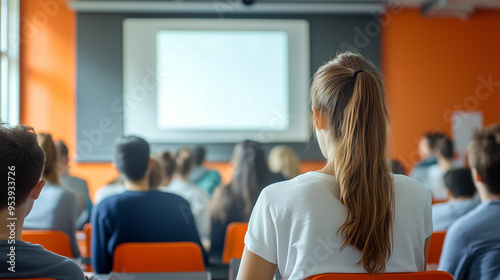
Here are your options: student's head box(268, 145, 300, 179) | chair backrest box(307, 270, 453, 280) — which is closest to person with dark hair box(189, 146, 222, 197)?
student's head box(268, 145, 300, 179)

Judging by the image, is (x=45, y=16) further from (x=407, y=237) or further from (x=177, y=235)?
(x=407, y=237)

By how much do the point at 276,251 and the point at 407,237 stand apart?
339 millimetres

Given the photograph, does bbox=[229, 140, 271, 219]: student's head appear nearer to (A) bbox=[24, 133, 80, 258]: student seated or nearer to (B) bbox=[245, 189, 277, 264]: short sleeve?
(A) bbox=[24, 133, 80, 258]: student seated

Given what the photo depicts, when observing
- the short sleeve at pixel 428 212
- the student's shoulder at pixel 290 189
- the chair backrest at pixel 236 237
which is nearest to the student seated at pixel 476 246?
the short sleeve at pixel 428 212

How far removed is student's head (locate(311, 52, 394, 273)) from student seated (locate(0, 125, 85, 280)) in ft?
2.33

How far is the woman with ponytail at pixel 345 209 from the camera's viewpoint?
114 cm

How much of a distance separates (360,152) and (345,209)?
5.7 inches

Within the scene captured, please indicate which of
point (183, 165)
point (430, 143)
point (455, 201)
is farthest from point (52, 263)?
point (430, 143)

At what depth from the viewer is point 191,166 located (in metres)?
3.96

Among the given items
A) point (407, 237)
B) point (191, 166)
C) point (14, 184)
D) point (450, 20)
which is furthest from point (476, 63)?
point (14, 184)

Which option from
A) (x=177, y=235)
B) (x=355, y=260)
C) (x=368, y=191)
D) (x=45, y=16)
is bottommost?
(x=177, y=235)

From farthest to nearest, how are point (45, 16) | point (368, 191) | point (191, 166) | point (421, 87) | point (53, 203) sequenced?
point (421, 87) → point (45, 16) → point (191, 166) → point (53, 203) → point (368, 191)

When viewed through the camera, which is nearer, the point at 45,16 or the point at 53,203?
the point at 53,203

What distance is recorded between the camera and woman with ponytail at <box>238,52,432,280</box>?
114 centimetres
